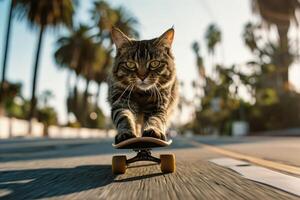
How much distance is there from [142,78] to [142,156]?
0.84m

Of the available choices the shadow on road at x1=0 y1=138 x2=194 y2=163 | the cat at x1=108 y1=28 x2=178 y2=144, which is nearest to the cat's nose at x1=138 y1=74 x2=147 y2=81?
the cat at x1=108 y1=28 x2=178 y2=144

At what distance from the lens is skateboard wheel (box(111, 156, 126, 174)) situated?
4.66 meters

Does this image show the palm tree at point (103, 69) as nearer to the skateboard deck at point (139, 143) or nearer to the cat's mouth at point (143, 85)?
the cat's mouth at point (143, 85)

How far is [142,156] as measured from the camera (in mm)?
4875

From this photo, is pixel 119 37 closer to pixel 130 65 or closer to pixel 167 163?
pixel 130 65

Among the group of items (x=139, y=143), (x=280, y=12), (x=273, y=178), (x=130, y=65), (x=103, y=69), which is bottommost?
(x=273, y=178)

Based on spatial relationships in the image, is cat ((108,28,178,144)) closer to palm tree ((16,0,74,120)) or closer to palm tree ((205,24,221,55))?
palm tree ((16,0,74,120))

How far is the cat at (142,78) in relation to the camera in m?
5.14

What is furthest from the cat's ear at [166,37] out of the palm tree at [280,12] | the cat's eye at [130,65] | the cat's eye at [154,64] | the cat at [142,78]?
the palm tree at [280,12]

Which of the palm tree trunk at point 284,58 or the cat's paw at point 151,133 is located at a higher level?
the palm tree trunk at point 284,58

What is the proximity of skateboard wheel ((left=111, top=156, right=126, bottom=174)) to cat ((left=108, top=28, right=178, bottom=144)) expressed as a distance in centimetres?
35

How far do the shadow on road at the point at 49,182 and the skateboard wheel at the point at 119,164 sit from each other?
0.28ft

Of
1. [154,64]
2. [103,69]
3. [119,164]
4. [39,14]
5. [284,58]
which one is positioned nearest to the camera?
[119,164]

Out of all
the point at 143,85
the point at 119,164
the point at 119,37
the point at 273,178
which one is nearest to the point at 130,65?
the point at 143,85
